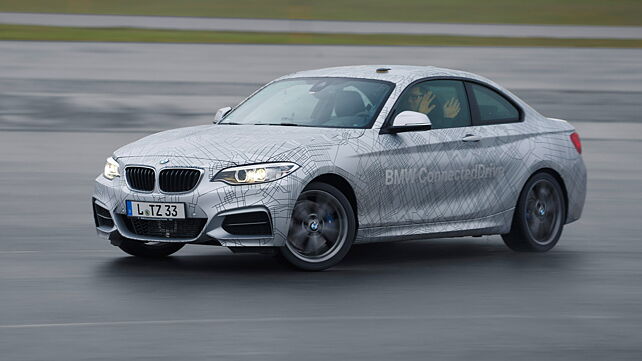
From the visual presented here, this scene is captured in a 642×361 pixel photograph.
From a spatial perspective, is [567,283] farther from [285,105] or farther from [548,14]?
[548,14]

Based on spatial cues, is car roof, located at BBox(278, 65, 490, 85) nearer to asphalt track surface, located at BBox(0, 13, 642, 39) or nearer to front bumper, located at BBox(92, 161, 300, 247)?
front bumper, located at BBox(92, 161, 300, 247)

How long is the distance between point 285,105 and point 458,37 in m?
29.3

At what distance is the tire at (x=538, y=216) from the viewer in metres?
10.3

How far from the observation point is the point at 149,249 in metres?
9.55

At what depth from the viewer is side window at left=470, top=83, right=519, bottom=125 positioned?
10.3 metres

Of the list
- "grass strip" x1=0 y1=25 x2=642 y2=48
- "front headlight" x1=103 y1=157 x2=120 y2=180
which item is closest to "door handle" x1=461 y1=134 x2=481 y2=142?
"front headlight" x1=103 y1=157 x2=120 y2=180

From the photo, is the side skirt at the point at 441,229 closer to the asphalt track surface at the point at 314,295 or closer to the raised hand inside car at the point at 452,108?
the asphalt track surface at the point at 314,295

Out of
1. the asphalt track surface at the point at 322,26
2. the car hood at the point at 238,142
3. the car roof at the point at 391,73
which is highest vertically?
the car roof at the point at 391,73

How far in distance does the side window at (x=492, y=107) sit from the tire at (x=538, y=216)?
21.1 inches

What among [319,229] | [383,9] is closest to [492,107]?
[319,229]

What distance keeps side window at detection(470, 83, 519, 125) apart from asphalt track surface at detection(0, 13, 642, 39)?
29.9m

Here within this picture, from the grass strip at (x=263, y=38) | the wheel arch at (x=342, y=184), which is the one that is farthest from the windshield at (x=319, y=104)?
the grass strip at (x=263, y=38)

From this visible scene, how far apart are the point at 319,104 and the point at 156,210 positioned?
1.69m

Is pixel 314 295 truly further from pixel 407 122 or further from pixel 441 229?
pixel 441 229
